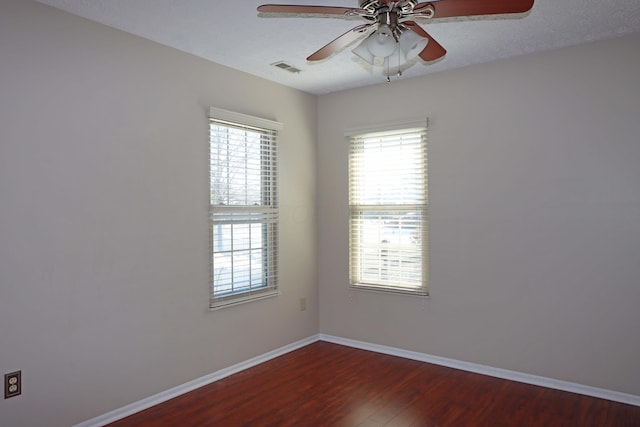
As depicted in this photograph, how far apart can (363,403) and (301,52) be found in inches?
104

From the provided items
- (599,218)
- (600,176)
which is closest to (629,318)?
(599,218)

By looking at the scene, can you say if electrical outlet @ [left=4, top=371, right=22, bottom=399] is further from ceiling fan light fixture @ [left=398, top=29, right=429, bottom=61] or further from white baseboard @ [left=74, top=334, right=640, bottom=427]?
ceiling fan light fixture @ [left=398, top=29, right=429, bottom=61]

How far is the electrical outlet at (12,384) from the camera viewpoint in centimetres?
251

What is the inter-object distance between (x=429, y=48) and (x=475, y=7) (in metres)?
0.43

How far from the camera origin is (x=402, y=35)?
205 cm

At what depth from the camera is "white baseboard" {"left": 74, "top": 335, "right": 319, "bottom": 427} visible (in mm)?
2930

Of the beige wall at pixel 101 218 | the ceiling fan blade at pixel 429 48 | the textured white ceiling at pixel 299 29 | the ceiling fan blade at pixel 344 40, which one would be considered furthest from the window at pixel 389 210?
the ceiling fan blade at pixel 344 40

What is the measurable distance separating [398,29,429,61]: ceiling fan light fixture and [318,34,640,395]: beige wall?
6.18ft

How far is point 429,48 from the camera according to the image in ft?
7.54

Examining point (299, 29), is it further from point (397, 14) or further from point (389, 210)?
point (389, 210)

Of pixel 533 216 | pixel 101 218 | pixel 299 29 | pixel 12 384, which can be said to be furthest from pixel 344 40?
pixel 12 384

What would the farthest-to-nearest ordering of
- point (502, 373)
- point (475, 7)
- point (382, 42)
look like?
point (502, 373)
point (382, 42)
point (475, 7)

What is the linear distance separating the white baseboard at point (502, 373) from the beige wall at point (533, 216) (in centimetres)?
4

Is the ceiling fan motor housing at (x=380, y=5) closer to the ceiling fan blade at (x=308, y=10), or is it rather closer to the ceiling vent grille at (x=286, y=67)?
the ceiling fan blade at (x=308, y=10)
